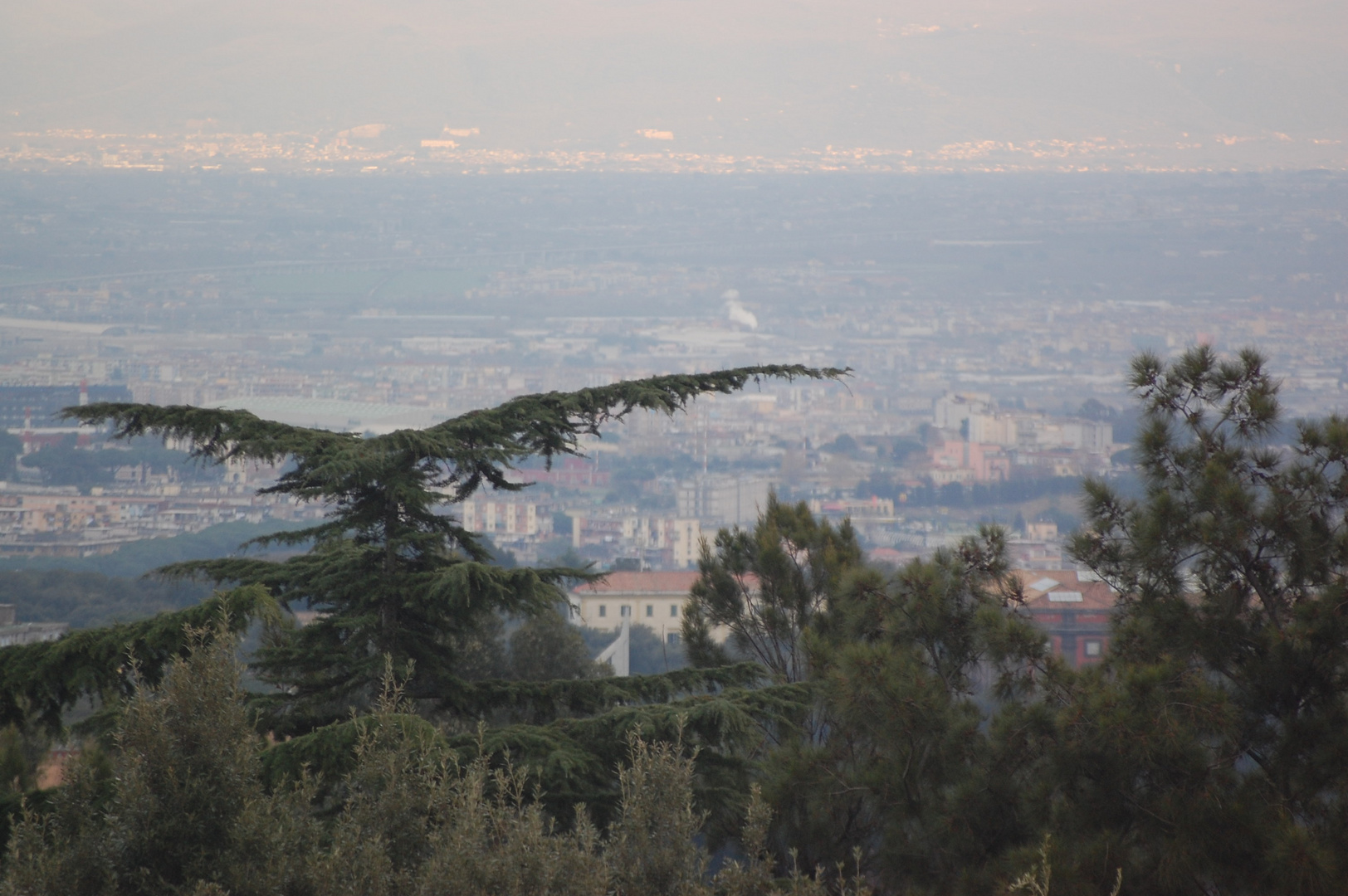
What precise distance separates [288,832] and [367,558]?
2.56 m

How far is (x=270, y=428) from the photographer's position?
5.95 meters

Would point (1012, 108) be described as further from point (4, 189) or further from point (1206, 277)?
point (4, 189)

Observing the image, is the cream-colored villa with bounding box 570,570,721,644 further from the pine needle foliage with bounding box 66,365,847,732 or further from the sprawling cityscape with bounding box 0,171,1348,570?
the pine needle foliage with bounding box 66,365,847,732

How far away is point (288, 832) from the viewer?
3.41 m

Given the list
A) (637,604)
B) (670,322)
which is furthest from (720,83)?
(637,604)

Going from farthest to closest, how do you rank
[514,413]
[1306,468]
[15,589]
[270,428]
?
1. [15,589]
2. [514,413]
3. [270,428]
4. [1306,468]

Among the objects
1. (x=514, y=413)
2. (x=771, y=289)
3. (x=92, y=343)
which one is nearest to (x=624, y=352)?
(x=771, y=289)

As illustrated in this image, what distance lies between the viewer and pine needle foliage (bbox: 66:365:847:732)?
5504 mm

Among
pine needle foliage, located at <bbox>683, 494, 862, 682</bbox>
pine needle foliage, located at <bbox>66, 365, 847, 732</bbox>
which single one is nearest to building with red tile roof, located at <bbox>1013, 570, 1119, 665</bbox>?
pine needle foliage, located at <bbox>683, 494, 862, 682</bbox>

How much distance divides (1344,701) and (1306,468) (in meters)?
1.11

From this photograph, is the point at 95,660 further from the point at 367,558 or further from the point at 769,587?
the point at 769,587

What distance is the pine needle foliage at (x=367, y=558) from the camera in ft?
18.1

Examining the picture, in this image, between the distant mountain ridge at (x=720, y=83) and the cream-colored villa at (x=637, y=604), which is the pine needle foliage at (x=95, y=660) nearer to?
the cream-colored villa at (x=637, y=604)

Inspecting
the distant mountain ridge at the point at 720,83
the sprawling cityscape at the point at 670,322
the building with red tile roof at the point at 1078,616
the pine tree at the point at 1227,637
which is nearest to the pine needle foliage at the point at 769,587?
the building with red tile roof at the point at 1078,616
